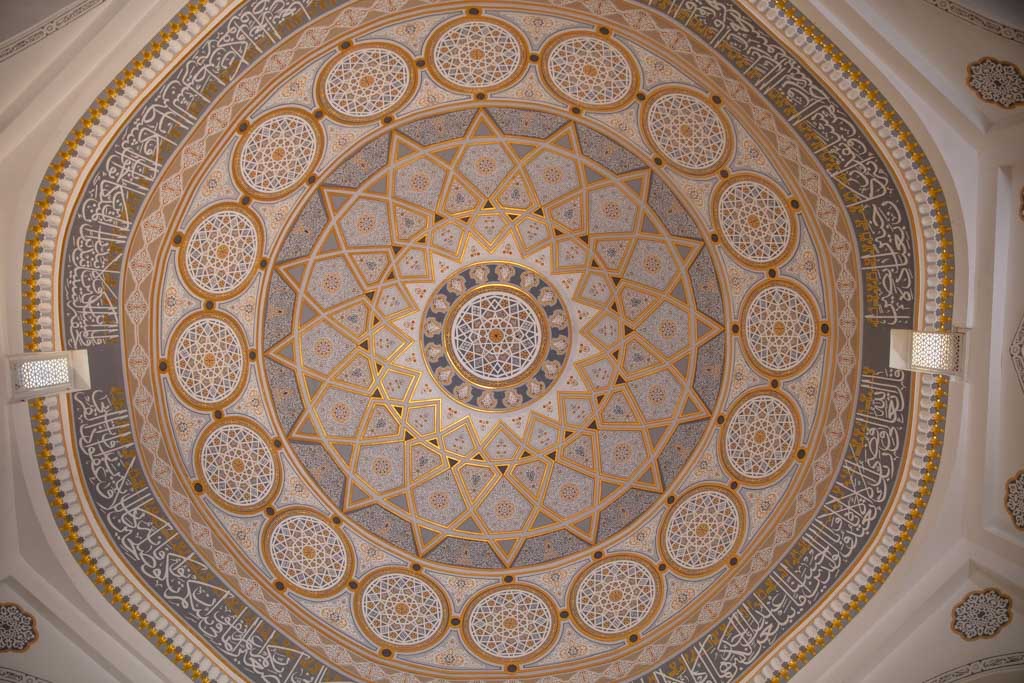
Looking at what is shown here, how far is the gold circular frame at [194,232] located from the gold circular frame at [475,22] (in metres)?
2.33

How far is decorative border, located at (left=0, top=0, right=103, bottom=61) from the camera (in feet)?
18.7

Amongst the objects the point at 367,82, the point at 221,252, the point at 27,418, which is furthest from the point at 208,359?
the point at 367,82

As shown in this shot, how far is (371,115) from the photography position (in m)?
8.78

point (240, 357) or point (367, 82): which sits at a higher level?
point (367, 82)

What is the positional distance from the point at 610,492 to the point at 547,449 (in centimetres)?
87

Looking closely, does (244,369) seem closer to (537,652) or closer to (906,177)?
(537,652)

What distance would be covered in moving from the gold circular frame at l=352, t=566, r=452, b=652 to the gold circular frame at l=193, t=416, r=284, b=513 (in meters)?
1.37

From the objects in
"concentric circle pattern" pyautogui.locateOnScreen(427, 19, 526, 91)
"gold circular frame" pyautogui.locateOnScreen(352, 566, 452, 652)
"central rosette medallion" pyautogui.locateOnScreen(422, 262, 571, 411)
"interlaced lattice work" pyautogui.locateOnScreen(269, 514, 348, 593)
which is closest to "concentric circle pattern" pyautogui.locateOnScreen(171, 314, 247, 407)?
"interlaced lattice work" pyautogui.locateOnScreen(269, 514, 348, 593)

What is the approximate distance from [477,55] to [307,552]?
216 inches

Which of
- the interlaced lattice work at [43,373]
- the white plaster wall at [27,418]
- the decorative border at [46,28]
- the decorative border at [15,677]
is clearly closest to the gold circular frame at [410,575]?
the white plaster wall at [27,418]

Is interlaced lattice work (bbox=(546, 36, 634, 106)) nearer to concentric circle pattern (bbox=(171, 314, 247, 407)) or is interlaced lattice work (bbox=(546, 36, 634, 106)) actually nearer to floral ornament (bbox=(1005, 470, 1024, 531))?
concentric circle pattern (bbox=(171, 314, 247, 407))

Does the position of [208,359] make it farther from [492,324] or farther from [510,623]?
[510,623]

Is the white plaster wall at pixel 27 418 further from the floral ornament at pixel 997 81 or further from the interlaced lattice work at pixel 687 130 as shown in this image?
the floral ornament at pixel 997 81

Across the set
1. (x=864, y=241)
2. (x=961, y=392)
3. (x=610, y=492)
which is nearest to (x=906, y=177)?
A: (x=864, y=241)
